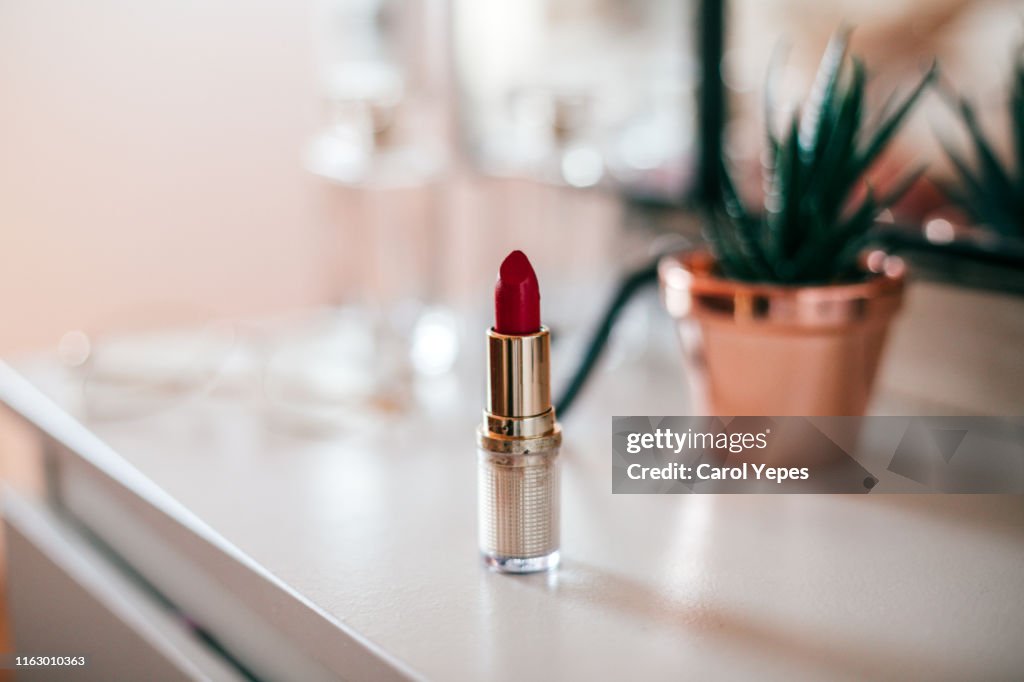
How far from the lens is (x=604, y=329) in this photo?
0.74 meters

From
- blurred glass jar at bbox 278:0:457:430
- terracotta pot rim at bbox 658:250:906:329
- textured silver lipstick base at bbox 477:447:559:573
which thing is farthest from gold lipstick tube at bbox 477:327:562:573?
blurred glass jar at bbox 278:0:457:430

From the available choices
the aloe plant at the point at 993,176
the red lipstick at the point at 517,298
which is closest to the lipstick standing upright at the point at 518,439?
the red lipstick at the point at 517,298

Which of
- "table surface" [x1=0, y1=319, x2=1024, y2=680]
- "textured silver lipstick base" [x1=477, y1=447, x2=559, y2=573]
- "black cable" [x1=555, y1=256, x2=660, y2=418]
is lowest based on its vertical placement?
"table surface" [x1=0, y1=319, x2=1024, y2=680]

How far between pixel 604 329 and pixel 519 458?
24cm

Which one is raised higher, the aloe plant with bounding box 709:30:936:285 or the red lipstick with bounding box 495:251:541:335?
the aloe plant with bounding box 709:30:936:285

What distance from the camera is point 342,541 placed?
0.57 metres

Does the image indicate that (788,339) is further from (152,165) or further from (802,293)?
(152,165)

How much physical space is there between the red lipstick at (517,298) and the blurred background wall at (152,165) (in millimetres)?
1518

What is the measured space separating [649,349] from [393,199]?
0.93 m

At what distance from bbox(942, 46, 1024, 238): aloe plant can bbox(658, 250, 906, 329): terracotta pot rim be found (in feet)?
0.58

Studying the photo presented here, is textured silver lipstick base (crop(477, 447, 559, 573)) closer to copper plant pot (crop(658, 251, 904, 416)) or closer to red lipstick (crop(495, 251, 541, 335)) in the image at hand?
red lipstick (crop(495, 251, 541, 335))

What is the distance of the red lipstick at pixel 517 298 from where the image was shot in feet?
1.59

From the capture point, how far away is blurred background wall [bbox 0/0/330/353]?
179 centimetres

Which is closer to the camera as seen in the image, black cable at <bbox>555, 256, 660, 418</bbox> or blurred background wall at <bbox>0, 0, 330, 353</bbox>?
black cable at <bbox>555, 256, 660, 418</bbox>
